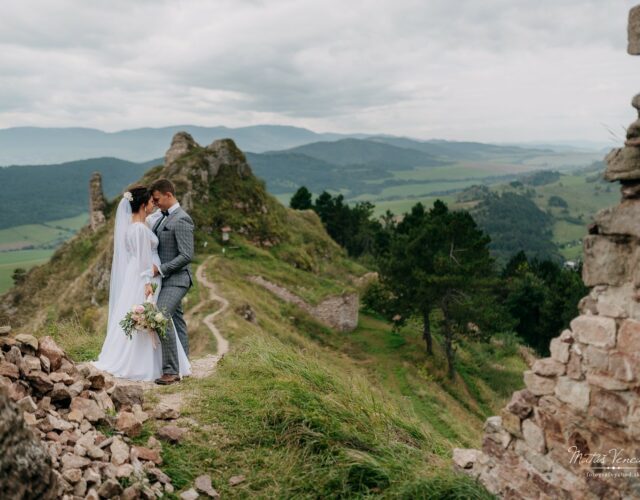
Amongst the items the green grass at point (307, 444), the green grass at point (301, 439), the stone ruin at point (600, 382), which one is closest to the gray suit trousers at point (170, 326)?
the green grass at point (301, 439)

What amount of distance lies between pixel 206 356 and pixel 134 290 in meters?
3.34

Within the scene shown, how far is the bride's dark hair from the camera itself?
7.70 meters

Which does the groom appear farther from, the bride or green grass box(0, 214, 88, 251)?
green grass box(0, 214, 88, 251)

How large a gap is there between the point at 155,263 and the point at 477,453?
5278mm

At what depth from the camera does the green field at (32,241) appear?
428 feet

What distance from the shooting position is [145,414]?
231 inches

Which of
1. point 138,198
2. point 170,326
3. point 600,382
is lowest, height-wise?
point 170,326

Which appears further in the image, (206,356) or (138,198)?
(206,356)

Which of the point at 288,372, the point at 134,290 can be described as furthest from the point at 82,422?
the point at 134,290

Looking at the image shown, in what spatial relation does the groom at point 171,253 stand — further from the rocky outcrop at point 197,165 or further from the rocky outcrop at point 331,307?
the rocky outcrop at point 197,165

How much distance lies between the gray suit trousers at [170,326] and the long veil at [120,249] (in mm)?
693

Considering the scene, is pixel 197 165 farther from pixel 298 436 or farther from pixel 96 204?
pixel 298 436

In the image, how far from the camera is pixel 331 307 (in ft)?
97.2

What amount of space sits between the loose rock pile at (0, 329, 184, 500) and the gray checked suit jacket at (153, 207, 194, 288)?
6.50 feet
